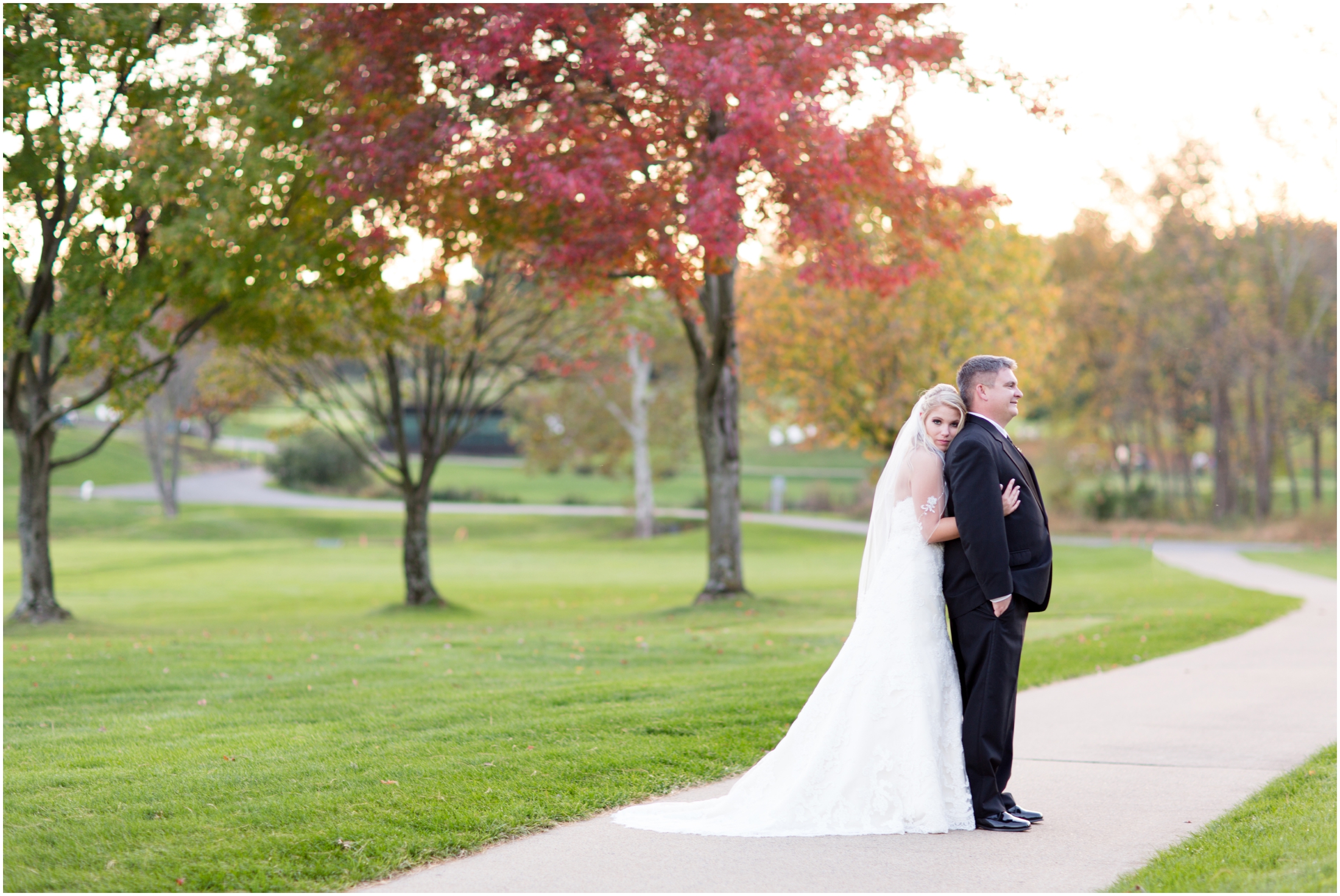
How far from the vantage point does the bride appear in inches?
217

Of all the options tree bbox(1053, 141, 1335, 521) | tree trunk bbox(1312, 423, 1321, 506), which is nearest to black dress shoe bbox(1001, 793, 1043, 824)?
tree bbox(1053, 141, 1335, 521)

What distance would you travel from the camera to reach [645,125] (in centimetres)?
1354

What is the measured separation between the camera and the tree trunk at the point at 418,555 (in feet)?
61.9

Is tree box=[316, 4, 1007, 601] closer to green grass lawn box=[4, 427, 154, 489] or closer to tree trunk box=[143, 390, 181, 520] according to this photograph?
tree trunk box=[143, 390, 181, 520]

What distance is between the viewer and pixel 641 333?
21312mm

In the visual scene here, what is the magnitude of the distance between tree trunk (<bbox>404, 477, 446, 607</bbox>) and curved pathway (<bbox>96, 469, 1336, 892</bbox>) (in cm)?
1131

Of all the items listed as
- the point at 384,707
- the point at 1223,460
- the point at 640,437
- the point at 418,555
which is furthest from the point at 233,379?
the point at 1223,460

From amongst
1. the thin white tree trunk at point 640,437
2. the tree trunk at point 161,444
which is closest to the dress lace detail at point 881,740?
the thin white tree trunk at point 640,437

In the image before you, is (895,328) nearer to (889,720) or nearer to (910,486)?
(910,486)

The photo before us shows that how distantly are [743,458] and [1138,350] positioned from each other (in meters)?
43.4

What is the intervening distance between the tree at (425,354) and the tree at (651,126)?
3.29 m

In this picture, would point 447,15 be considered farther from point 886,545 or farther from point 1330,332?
point 1330,332

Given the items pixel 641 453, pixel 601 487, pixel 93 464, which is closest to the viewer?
pixel 641 453

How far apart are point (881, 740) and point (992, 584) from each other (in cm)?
89
